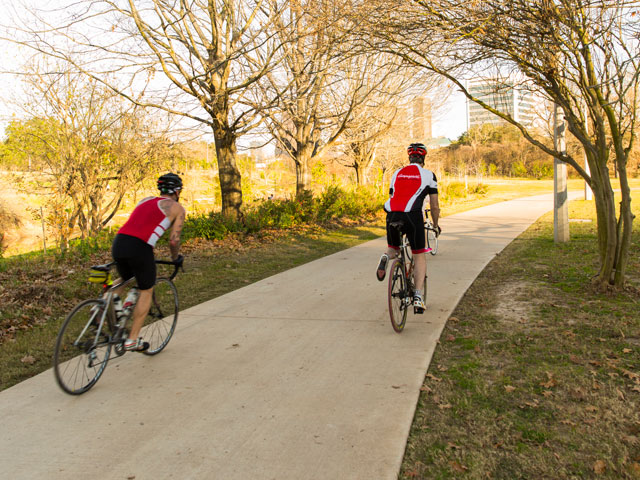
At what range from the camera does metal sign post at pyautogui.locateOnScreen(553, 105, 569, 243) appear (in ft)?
36.2

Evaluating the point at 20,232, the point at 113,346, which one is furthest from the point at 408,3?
the point at 20,232

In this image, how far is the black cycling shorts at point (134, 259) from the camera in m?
4.59

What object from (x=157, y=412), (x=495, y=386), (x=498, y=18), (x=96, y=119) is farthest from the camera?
(x=96, y=119)

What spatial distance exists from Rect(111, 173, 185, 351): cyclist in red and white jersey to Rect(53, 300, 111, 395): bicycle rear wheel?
0.32 m

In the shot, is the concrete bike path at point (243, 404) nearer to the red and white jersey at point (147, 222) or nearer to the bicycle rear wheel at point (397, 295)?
the bicycle rear wheel at point (397, 295)

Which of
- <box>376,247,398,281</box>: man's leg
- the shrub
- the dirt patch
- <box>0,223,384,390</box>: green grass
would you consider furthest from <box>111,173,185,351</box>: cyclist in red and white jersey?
the shrub

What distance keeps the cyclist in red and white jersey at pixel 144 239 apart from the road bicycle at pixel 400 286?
90.8 inches

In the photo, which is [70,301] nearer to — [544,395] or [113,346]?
[113,346]

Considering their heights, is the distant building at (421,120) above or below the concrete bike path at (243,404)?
above

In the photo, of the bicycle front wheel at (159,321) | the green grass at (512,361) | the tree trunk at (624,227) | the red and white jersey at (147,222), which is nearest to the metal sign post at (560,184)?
the green grass at (512,361)

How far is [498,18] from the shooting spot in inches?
241

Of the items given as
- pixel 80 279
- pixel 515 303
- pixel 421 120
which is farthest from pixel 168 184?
pixel 421 120

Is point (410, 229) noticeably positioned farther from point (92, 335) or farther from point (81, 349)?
point (81, 349)

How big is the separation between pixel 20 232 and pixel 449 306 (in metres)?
18.9
